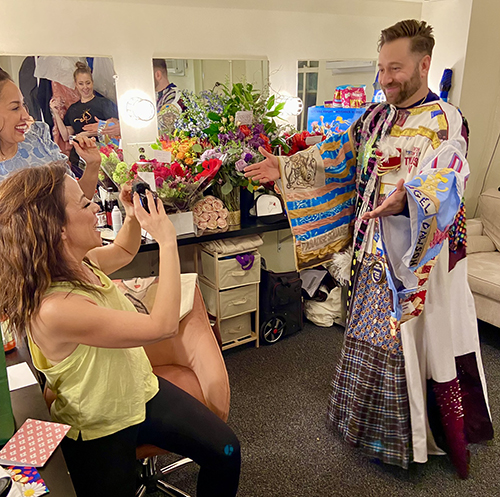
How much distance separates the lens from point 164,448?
53.1 inches

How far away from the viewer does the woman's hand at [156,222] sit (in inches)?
49.6

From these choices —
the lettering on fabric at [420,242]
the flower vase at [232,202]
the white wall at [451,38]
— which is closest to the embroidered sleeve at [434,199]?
the lettering on fabric at [420,242]

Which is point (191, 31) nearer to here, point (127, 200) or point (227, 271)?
point (227, 271)

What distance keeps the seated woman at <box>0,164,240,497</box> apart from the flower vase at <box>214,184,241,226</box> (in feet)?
4.72

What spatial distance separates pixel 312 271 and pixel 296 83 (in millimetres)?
1485

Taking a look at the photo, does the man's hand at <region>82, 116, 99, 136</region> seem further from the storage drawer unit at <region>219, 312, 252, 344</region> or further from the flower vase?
the storage drawer unit at <region>219, 312, 252, 344</region>

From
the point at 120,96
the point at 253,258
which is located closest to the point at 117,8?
the point at 120,96

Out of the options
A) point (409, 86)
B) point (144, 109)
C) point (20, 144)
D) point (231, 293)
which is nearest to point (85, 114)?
point (144, 109)

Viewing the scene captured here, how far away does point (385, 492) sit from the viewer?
1856 millimetres

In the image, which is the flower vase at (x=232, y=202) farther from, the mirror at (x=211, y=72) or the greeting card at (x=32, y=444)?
the greeting card at (x=32, y=444)

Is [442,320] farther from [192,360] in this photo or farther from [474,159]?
[474,159]

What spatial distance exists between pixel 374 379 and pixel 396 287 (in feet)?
1.59

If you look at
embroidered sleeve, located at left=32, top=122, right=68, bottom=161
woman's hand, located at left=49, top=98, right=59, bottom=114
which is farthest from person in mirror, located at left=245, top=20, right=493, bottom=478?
woman's hand, located at left=49, top=98, right=59, bottom=114

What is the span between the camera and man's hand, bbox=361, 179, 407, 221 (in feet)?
4.76
